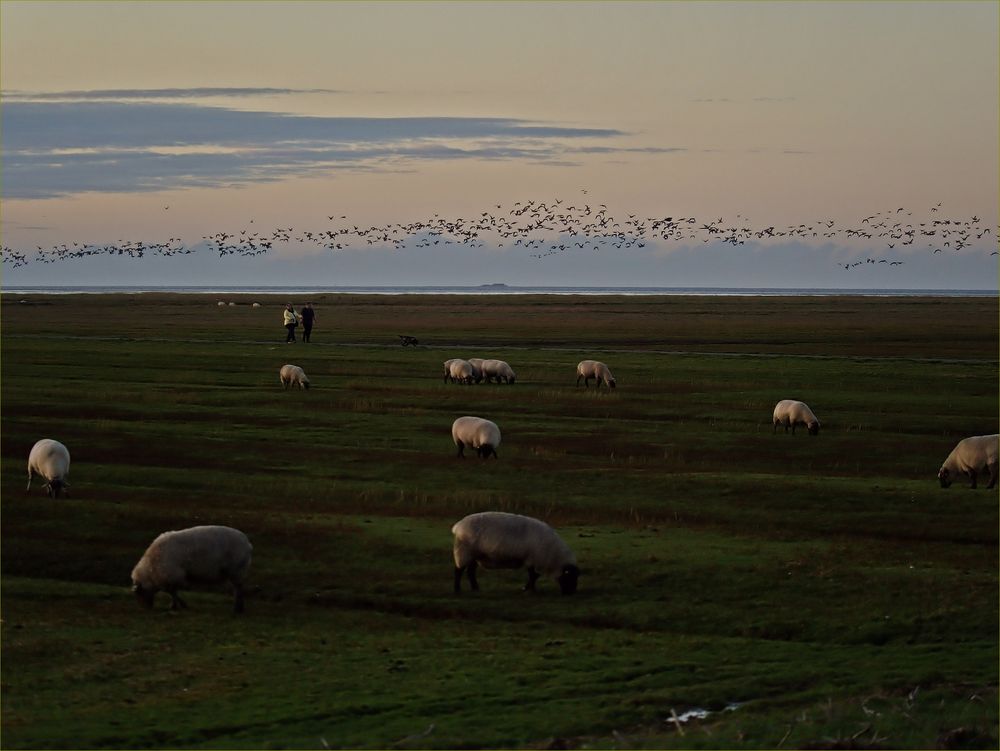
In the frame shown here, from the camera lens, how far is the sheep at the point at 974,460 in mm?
32625

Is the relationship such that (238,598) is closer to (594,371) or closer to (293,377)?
(293,377)

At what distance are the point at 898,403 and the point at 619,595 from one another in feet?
105

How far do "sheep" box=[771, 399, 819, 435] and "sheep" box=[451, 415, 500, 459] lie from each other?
1141 centimetres

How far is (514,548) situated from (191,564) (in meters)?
5.62

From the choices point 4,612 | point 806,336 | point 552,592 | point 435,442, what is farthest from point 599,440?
point 806,336

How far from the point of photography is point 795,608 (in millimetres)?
22391

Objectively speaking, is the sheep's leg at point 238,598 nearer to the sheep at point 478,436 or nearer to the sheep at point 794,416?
the sheep at point 478,436

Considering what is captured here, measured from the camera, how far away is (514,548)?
22.9 m

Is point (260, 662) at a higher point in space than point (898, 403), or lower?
lower

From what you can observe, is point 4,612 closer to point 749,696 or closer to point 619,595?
point 619,595

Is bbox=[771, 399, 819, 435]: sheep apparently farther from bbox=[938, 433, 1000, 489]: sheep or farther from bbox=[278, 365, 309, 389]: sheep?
bbox=[278, 365, 309, 389]: sheep

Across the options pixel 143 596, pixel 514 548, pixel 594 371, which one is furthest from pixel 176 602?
pixel 594 371

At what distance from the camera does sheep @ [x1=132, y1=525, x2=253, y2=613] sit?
21.8 meters

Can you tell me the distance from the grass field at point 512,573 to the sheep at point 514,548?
491 mm
